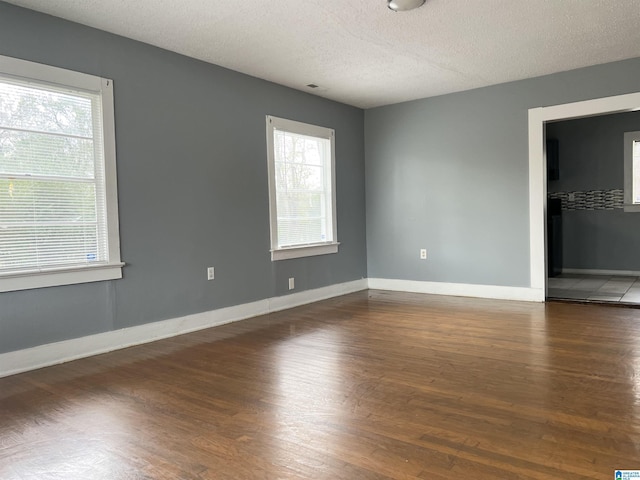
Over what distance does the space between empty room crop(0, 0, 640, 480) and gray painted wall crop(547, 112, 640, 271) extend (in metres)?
0.83

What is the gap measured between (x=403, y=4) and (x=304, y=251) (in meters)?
2.86

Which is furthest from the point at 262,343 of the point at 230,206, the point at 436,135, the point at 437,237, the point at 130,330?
the point at 436,135

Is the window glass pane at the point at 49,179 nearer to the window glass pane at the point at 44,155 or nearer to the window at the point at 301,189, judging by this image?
the window glass pane at the point at 44,155

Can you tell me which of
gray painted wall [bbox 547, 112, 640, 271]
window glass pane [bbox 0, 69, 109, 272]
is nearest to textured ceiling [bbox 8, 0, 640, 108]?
window glass pane [bbox 0, 69, 109, 272]

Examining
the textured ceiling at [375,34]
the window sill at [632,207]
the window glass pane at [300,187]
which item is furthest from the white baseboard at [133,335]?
the window sill at [632,207]

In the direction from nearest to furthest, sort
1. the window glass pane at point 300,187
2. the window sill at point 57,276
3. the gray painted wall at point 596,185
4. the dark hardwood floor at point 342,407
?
the dark hardwood floor at point 342,407 < the window sill at point 57,276 < the window glass pane at point 300,187 < the gray painted wall at point 596,185

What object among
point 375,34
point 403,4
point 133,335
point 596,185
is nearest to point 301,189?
point 375,34

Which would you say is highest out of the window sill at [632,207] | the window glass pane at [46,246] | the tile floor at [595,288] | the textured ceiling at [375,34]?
the textured ceiling at [375,34]

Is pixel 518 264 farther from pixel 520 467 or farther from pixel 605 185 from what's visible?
pixel 520 467

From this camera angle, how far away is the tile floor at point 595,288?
516 centimetres

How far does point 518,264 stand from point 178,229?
11.7 ft

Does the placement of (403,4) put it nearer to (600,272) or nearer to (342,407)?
(342,407)

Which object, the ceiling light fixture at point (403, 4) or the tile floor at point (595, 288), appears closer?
the ceiling light fixture at point (403, 4)

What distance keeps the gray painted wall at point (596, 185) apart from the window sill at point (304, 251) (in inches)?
154
